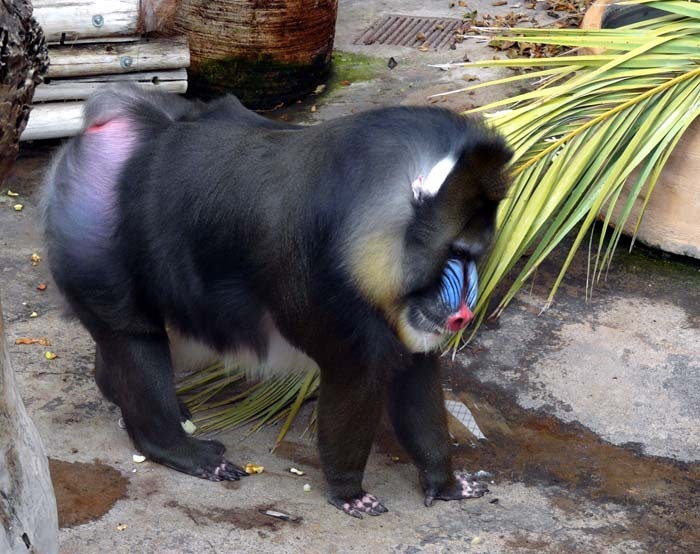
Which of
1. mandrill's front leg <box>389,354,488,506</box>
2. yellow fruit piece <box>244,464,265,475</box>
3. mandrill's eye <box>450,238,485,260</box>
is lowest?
yellow fruit piece <box>244,464,265,475</box>

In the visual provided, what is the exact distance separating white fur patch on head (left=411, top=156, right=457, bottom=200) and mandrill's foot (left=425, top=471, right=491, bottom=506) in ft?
4.64

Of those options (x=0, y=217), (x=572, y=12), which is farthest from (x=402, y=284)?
(x=572, y=12)

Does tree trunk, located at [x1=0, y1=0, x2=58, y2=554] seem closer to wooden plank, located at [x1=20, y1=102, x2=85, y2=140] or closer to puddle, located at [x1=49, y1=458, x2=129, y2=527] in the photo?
puddle, located at [x1=49, y1=458, x2=129, y2=527]

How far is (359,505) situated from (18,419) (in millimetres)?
1770

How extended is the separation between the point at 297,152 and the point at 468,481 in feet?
5.09

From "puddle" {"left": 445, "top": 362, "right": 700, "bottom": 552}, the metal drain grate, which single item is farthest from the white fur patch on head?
the metal drain grate

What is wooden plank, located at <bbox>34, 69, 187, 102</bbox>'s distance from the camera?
6980mm

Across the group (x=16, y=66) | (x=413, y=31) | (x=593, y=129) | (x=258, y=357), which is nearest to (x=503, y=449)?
(x=258, y=357)

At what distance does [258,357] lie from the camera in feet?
14.5

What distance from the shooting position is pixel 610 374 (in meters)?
5.41

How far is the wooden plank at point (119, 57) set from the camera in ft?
22.7

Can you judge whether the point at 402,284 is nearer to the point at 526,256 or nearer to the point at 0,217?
the point at 526,256

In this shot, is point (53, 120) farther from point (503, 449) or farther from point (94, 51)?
point (503, 449)


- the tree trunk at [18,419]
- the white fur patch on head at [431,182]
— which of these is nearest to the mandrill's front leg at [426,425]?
the white fur patch on head at [431,182]
